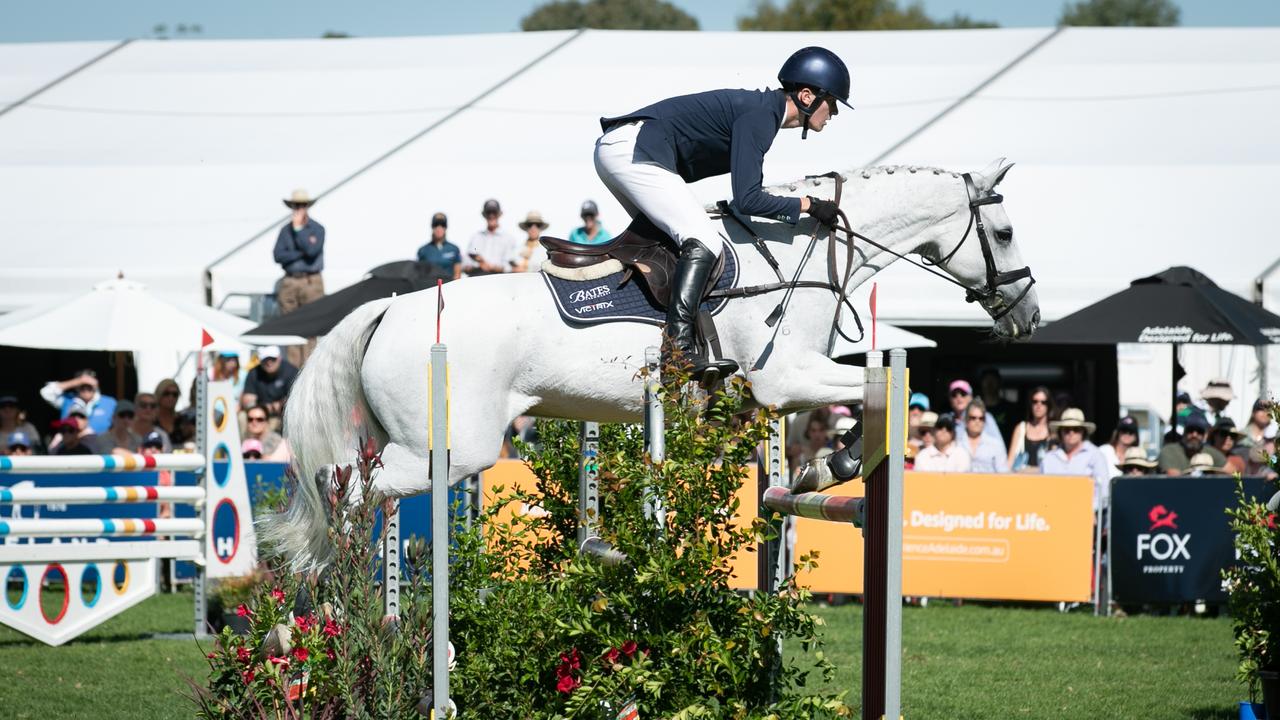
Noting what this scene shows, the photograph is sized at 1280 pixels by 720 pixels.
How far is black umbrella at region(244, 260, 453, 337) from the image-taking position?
1238 cm

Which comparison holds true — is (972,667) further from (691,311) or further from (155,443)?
(155,443)

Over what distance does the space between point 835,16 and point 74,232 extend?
45153 millimetres

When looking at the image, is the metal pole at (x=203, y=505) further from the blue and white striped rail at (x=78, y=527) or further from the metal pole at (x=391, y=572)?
the metal pole at (x=391, y=572)

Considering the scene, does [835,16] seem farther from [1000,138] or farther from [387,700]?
[387,700]

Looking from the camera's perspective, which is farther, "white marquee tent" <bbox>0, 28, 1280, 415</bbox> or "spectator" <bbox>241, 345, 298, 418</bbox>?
"white marquee tent" <bbox>0, 28, 1280, 415</bbox>

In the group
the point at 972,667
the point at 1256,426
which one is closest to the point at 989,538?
the point at 972,667

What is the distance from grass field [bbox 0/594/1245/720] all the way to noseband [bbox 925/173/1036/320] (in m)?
1.78

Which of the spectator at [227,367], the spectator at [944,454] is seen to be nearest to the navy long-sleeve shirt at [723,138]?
the spectator at [944,454]

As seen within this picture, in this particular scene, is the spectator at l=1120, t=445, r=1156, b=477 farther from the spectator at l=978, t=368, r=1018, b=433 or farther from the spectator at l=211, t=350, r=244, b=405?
the spectator at l=211, t=350, r=244, b=405

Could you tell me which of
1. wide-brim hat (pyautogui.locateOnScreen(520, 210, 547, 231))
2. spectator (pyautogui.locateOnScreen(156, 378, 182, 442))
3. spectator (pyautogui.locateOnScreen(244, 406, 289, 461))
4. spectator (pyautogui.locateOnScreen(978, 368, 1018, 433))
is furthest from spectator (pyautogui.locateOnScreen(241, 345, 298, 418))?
spectator (pyautogui.locateOnScreen(978, 368, 1018, 433))

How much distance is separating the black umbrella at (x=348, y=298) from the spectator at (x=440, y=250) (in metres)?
0.77

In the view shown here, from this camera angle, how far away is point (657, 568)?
4.26 meters

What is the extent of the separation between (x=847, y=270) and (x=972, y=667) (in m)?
2.94

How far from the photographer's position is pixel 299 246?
13.7 meters
